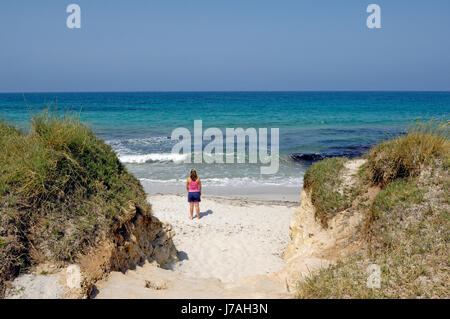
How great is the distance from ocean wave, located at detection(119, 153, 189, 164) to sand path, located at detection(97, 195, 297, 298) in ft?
22.2

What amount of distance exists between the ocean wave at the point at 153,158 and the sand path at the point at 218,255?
6.75 metres

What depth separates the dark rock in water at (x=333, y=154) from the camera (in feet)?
65.7

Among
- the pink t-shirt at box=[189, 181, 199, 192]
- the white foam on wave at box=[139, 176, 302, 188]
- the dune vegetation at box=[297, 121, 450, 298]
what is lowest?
the white foam on wave at box=[139, 176, 302, 188]

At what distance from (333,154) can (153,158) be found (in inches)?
442

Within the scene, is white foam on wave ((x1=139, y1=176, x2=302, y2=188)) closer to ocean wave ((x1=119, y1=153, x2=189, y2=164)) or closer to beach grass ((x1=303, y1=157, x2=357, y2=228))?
ocean wave ((x1=119, y1=153, x2=189, y2=164))

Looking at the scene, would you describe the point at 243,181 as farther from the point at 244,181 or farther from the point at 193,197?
the point at 193,197

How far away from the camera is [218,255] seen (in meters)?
8.09

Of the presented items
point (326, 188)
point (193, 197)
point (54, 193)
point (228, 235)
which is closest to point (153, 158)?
point (193, 197)

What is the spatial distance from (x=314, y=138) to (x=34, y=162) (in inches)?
953

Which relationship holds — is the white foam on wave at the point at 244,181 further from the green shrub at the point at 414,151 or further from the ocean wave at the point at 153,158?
the green shrub at the point at 414,151

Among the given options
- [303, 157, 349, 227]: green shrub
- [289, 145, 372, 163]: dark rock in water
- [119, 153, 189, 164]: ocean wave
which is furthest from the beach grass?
[119, 153, 189, 164]: ocean wave

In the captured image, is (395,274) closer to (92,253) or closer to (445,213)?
(445,213)

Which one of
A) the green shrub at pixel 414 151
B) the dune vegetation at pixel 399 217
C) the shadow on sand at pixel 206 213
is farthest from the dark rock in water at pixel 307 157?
the green shrub at pixel 414 151

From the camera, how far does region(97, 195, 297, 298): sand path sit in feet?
13.9
